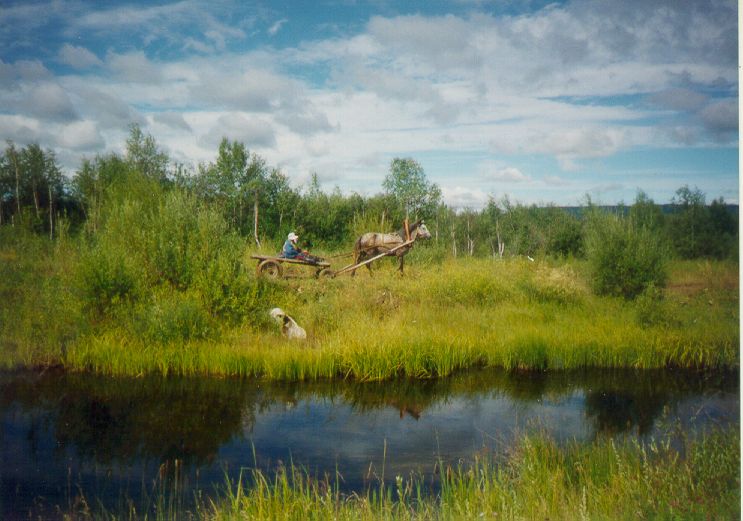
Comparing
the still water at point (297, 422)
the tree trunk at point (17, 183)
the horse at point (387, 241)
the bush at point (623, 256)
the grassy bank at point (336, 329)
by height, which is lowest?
the still water at point (297, 422)

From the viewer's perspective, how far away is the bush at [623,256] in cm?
954

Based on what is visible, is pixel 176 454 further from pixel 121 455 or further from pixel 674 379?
pixel 674 379

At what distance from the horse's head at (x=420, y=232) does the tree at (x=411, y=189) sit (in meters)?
0.17

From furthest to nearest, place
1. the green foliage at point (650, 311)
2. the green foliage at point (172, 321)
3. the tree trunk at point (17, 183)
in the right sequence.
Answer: the green foliage at point (650, 311), the green foliage at point (172, 321), the tree trunk at point (17, 183)

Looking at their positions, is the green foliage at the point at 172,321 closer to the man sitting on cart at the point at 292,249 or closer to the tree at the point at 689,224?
the man sitting on cart at the point at 292,249

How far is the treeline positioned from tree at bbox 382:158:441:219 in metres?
0.02

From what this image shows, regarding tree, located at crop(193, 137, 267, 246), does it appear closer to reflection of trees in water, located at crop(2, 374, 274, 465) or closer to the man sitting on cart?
the man sitting on cart

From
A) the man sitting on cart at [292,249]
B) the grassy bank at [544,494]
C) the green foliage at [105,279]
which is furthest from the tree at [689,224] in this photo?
the green foliage at [105,279]

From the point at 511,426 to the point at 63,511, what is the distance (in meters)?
4.31

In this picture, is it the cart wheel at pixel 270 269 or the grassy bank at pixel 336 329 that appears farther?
the cart wheel at pixel 270 269

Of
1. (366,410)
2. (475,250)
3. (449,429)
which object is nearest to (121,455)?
(366,410)

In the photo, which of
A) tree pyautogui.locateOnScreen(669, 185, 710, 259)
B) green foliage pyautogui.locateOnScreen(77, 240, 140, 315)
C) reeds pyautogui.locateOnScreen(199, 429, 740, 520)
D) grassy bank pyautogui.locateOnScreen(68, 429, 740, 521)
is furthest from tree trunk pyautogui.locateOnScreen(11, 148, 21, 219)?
tree pyautogui.locateOnScreen(669, 185, 710, 259)

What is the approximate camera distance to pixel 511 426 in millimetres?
6199

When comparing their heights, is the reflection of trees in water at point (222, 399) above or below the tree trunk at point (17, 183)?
below
